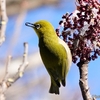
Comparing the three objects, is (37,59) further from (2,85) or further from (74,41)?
(2,85)

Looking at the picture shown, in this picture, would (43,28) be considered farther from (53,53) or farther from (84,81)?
(84,81)

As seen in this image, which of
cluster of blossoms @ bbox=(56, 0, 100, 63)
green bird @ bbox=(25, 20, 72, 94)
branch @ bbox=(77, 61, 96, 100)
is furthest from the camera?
green bird @ bbox=(25, 20, 72, 94)

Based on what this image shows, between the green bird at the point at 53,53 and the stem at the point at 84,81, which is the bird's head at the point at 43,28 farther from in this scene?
the stem at the point at 84,81

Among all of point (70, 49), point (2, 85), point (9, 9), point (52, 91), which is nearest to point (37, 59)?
point (9, 9)

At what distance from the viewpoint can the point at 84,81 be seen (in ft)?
10.0

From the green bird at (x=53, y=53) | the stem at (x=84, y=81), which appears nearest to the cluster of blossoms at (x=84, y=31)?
the stem at (x=84, y=81)

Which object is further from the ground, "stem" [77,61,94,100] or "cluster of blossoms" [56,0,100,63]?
"cluster of blossoms" [56,0,100,63]

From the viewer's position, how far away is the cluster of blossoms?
3.21 metres

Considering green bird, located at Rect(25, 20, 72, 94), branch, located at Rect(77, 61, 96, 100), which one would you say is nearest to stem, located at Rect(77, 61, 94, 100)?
branch, located at Rect(77, 61, 96, 100)

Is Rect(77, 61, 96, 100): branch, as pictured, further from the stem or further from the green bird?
the green bird

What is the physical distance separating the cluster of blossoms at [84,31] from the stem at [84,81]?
40 millimetres

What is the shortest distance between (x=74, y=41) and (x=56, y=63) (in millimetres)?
383

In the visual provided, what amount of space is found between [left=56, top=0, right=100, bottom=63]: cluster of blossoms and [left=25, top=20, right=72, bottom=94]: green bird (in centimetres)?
19

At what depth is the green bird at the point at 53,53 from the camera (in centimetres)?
351
